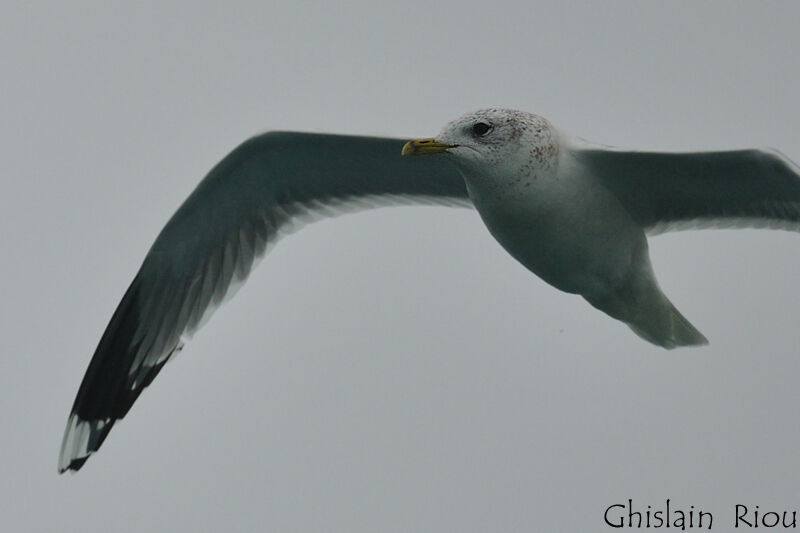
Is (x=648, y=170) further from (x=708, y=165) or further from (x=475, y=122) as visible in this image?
(x=475, y=122)

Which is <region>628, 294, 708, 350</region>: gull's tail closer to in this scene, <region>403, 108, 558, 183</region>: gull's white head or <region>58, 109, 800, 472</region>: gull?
<region>58, 109, 800, 472</region>: gull

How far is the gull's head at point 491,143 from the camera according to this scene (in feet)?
17.5

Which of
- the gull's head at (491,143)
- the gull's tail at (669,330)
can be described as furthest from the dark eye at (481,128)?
the gull's tail at (669,330)

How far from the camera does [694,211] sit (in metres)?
6.18

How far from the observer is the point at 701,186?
6039 millimetres

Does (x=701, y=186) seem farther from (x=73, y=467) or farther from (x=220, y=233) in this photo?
(x=73, y=467)

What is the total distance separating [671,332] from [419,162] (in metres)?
1.52

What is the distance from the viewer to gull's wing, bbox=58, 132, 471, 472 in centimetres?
654

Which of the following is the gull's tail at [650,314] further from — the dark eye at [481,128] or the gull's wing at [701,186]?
the dark eye at [481,128]

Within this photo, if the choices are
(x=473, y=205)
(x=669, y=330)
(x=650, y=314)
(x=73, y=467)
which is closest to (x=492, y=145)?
(x=473, y=205)

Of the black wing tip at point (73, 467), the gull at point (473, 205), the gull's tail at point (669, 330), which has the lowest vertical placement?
the black wing tip at point (73, 467)

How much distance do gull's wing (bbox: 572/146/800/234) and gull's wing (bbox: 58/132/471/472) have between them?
1.03 m

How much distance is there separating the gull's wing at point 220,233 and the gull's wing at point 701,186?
1.03 metres

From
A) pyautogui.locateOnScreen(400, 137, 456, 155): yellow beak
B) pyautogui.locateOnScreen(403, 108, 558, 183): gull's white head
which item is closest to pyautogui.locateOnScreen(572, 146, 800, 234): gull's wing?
pyautogui.locateOnScreen(403, 108, 558, 183): gull's white head
